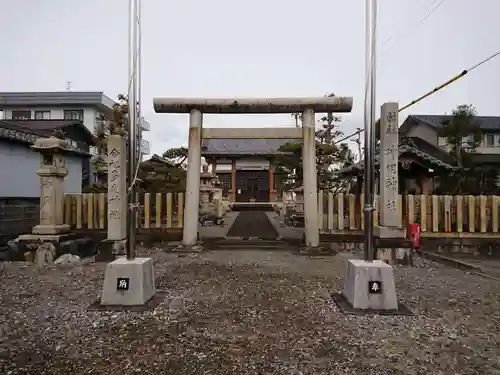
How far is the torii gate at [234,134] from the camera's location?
28.6 feet

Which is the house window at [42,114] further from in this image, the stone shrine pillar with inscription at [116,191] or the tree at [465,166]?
the tree at [465,166]

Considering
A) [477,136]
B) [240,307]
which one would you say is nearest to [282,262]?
[240,307]

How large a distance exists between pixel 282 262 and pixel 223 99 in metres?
4.18

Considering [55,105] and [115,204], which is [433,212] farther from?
[55,105]

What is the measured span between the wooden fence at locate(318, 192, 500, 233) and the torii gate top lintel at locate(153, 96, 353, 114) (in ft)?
7.26

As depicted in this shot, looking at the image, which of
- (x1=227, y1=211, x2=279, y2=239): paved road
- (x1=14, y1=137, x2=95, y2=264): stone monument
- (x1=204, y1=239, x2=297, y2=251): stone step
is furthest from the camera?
(x1=227, y1=211, x2=279, y2=239): paved road

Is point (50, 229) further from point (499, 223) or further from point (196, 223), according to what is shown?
point (499, 223)

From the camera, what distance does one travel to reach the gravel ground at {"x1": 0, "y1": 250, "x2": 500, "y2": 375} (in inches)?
121

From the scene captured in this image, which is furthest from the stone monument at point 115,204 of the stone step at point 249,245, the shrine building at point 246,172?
the shrine building at point 246,172

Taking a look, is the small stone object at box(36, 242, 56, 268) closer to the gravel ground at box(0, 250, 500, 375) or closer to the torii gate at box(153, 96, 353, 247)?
the gravel ground at box(0, 250, 500, 375)

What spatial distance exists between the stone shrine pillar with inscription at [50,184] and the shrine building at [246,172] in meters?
23.7

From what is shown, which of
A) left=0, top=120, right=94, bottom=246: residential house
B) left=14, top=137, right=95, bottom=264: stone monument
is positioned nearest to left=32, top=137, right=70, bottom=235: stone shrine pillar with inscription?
left=14, top=137, right=95, bottom=264: stone monument

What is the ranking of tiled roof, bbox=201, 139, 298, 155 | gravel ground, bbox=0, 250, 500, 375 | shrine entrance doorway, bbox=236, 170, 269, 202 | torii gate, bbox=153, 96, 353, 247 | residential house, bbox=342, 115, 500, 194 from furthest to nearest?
1. shrine entrance doorway, bbox=236, 170, 269, 202
2. tiled roof, bbox=201, 139, 298, 155
3. residential house, bbox=342, 115, 500, 194
4. torii gate, bbox=153, 96, 353, 247
5. gravel ground, bbox=0, 250, 500, 375

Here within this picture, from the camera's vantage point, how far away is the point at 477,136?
72.0ft
